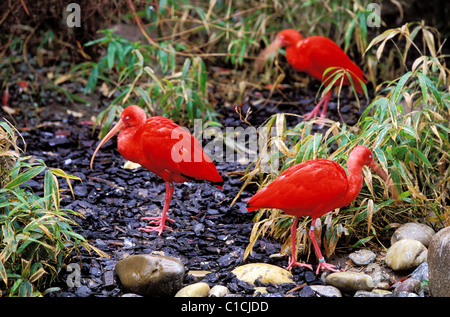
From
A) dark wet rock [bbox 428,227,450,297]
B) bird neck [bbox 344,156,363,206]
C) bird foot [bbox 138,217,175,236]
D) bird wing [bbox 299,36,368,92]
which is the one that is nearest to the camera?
dark wet rock [bbox 428,227,450,297]

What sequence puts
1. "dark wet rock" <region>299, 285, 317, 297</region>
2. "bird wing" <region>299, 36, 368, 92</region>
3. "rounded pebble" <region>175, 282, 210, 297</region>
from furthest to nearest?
"bird wing" <region>299, 36, 368, 92</region> → "dark wet rock" <region>299, 285, 317, 297</region> → "rounded pebble" <region>175, 282, 210, 297</region>

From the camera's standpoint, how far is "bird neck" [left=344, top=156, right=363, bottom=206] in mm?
3348

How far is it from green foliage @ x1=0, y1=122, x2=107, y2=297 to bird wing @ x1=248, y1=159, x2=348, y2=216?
108cm

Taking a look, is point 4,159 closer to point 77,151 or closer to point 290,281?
point 77,151

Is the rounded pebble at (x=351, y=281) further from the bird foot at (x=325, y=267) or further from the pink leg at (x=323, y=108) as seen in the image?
the pink leg at (x=323, y=108)

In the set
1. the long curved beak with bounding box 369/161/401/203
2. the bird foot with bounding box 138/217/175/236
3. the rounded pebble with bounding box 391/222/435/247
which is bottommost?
the bird foot with bounding box 138/217/175/236

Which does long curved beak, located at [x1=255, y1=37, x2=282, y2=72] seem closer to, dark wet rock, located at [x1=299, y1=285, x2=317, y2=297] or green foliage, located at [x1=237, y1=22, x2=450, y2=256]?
green foliage, located at [x1=237, y1=22, x2=450, y2=256]

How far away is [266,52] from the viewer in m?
6.08

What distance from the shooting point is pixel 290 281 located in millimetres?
3393

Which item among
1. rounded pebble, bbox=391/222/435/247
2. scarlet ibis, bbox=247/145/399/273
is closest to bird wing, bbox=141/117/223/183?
scarlet ibis, bbox=247/145/399/273

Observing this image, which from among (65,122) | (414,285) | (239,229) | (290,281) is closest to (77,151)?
(65,122)

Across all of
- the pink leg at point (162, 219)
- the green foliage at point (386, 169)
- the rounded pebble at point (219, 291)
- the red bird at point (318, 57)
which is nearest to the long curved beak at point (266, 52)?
the red bird at point (318, 57)

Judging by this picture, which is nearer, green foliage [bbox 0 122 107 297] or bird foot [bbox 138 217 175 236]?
green foliage [bbox 0 122 107 297]
